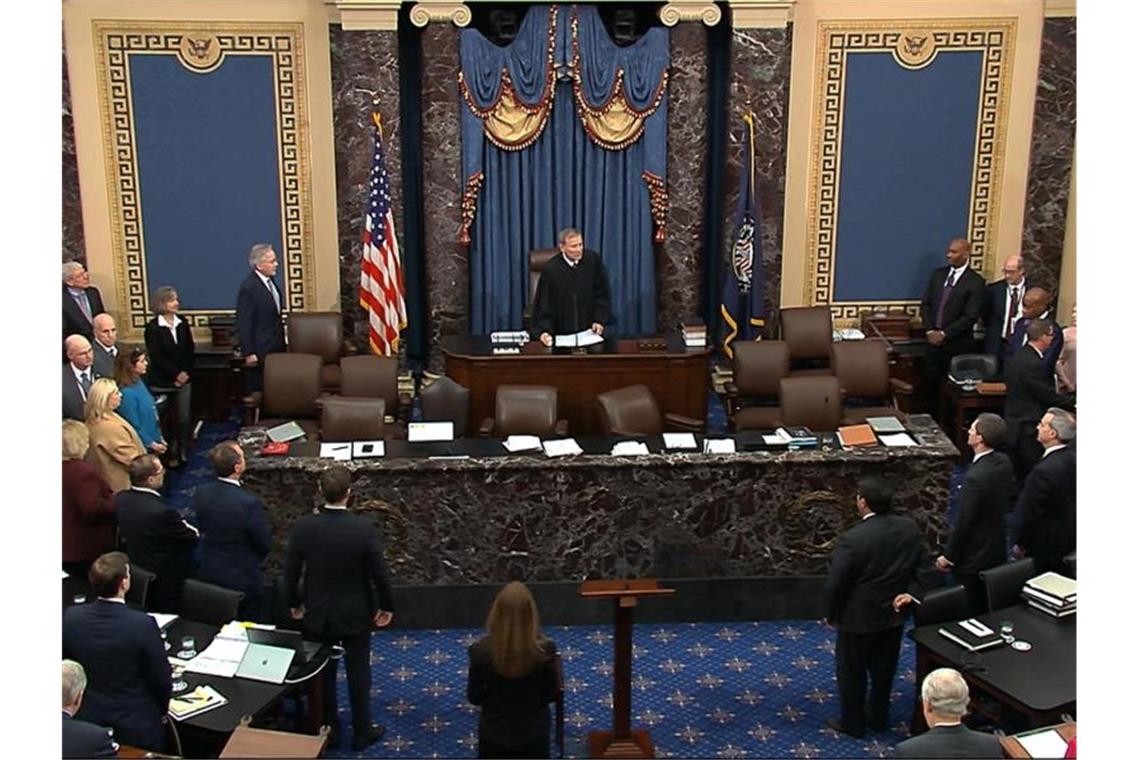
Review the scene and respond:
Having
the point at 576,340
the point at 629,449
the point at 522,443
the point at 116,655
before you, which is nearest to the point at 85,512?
the point at 116,655

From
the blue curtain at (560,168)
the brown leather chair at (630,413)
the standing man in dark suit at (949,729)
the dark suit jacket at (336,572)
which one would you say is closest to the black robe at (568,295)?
the blue curtain at (560,168)

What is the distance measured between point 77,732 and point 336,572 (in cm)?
157

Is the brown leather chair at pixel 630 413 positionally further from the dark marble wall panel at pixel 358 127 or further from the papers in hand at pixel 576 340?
the dark marble wall panel at pixel 358 127

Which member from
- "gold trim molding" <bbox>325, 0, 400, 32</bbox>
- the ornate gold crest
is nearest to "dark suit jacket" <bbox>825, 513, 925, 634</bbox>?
"gold trim molding" <bbox>325, 0, 400, 32</bbox>

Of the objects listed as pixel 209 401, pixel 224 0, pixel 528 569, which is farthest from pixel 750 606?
pixel 224 0

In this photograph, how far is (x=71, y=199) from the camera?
10820mm

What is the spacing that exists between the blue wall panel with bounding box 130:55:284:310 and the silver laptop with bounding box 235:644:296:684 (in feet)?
18.1

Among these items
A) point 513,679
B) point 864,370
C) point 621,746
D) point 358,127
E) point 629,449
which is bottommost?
point 621,746

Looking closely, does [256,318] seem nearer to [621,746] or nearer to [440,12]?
[440,12]

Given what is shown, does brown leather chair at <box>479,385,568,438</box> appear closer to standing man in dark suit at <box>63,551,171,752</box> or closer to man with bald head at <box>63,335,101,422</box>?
man with bald head at <box>63,335,101,422</box>

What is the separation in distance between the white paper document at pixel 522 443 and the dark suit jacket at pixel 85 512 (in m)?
2.23

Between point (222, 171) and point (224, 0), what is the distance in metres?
1.35

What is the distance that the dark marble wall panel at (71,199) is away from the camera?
10.6 metres

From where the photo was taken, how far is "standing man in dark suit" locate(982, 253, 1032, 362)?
1023 cm
